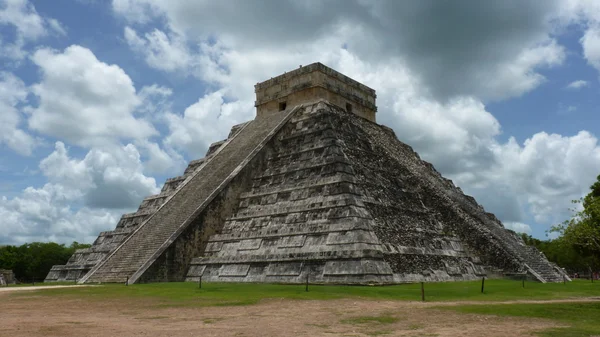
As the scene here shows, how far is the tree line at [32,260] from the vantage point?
48312 mm

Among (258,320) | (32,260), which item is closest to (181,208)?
(258,320)

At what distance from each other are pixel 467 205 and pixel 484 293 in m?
11.4

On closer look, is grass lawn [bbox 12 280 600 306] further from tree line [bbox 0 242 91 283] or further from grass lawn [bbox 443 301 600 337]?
tree line [bbox 0 242 91 283]

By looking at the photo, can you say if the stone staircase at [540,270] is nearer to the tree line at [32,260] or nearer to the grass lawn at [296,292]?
the grass lawn at [296,292]

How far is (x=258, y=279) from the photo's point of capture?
1633 centimetres

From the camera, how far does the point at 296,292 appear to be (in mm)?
13508

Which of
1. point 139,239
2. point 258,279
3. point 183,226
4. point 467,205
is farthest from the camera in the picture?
point 467,205

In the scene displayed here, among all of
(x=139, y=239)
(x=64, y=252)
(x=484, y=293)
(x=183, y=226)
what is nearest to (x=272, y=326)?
(x=484, y=293)

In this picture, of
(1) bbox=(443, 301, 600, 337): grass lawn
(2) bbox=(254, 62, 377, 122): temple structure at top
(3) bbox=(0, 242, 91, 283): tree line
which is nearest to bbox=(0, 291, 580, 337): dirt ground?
(1) bbox=(443, 301, 600, 337): grass lawn

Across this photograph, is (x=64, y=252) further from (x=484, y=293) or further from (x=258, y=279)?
(x=484, y=293)

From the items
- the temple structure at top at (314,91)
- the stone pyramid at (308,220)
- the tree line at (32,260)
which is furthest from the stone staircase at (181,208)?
the tree line at (32,260)

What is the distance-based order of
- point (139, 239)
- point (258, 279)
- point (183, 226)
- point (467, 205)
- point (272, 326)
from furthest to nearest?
point (467, 205) < point (139, 239) < point (183, 226) < point (258, 279) < point (272, 326)

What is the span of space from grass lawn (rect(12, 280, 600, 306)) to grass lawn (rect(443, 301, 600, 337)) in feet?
6.39

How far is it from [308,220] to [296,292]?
12.9ft
